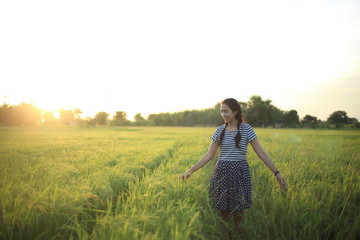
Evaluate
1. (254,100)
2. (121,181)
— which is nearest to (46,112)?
(254,100)

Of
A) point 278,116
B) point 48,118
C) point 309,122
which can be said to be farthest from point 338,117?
point 48,118

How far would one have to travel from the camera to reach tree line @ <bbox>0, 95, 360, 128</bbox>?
61031 mm

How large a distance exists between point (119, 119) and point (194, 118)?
4035 cm

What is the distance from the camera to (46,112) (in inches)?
3219

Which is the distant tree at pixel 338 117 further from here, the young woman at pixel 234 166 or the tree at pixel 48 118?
the tree at pixel 48 118

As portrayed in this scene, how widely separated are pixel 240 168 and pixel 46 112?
95218 millimetres

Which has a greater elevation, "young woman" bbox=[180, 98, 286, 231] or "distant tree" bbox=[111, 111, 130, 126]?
"distant tree" bbox=[111, 111, 130, 126]

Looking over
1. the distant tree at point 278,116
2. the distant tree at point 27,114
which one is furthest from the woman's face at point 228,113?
the distant tree at point 27,114

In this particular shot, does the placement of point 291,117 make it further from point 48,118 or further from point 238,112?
point 48,118

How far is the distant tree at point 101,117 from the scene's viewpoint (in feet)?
315

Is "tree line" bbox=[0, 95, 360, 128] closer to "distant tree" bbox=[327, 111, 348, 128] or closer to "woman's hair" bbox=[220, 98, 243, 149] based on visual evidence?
"distant tree" bbox=[327, 111, 348, 128]

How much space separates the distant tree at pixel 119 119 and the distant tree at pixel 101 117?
4617 millimetres

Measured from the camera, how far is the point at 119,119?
354 feet

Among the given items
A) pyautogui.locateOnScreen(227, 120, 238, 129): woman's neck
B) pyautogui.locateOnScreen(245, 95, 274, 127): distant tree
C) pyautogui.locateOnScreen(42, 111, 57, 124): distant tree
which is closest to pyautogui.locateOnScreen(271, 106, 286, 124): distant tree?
pyautogui.locateOnScreen(245, 95, 274, 127): distant tree
